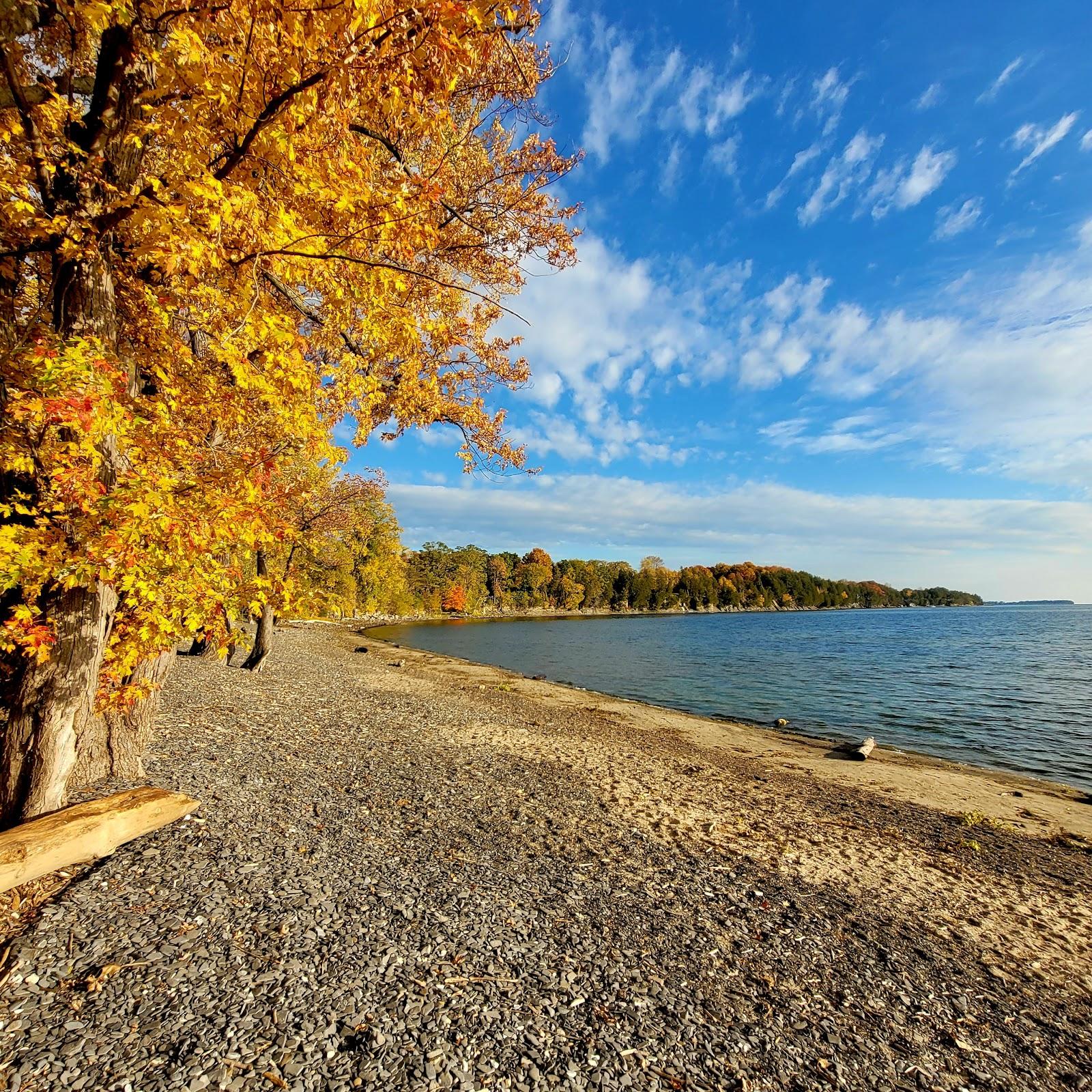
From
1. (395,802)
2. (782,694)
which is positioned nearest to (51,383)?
(395,802)

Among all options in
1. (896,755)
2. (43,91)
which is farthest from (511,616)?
(43,91)

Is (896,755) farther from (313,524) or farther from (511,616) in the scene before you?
(511,616)

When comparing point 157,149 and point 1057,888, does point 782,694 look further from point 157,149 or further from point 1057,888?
point 157,149

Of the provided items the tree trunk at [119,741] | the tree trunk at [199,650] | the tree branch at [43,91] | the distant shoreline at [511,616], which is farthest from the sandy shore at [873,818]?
the distant shoreline at [511,616]

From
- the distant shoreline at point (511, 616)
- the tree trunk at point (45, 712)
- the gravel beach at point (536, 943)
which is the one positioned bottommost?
the distant shoreline at point (511, 616)

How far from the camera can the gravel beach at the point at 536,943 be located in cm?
392

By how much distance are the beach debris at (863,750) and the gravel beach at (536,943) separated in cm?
616

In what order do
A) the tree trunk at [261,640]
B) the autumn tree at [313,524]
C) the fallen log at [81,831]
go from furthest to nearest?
1. the tree trunk at [261,640]
2. the autumn tree at [313,524]
3. the fallen log at [81,831]

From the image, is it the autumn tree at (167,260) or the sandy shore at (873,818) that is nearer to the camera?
the autumn tree at (167,260)

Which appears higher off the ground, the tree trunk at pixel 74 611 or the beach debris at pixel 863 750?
the tree trunk at pixel 74 611

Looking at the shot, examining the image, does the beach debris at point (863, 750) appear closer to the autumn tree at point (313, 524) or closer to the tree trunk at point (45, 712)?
the autumn tree at point (313, 524)

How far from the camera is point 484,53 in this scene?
4719 millimetres

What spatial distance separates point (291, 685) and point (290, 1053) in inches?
711

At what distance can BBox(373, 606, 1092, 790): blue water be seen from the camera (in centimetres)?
2134
